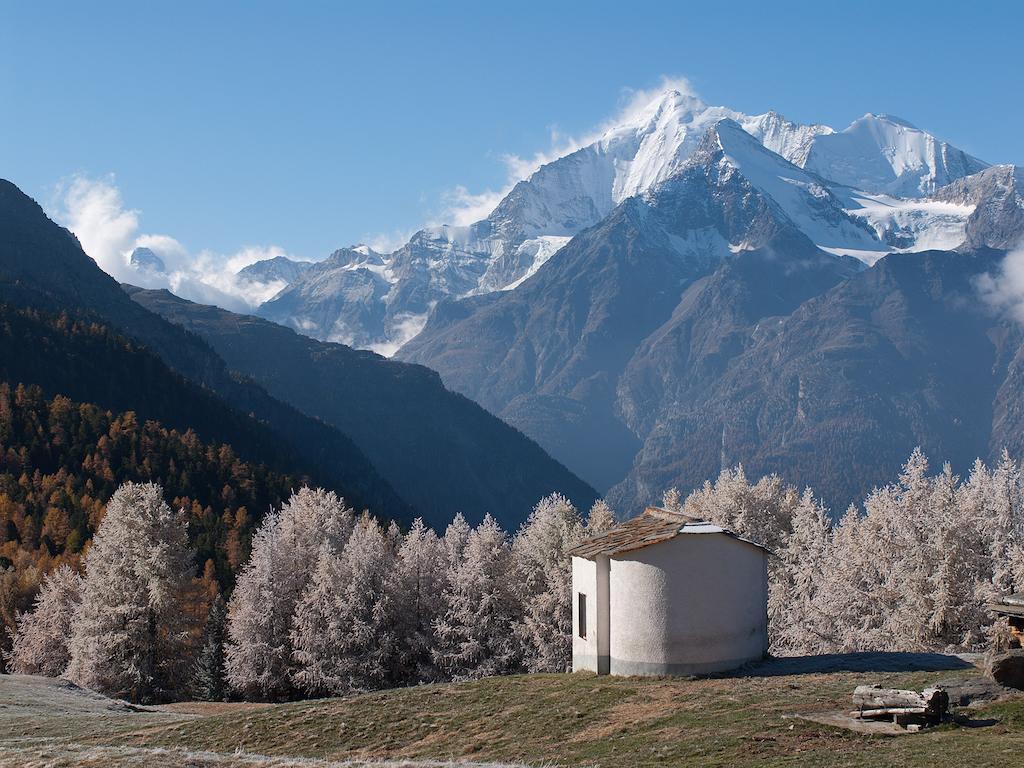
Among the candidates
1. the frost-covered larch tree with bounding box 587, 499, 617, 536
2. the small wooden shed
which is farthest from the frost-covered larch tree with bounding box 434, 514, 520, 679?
the small wooden shed

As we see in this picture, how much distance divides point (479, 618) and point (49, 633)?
32568 millimetres

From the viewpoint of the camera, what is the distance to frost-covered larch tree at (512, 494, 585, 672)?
69.1 metres

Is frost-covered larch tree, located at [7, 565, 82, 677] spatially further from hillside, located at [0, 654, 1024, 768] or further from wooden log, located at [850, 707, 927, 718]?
wooden log, located at [850, 707, 927, 718]

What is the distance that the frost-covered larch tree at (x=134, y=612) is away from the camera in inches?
2633

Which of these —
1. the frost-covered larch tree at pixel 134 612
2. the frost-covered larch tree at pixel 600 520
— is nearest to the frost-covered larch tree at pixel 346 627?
the frost-covered larch tree at pixel 134 612

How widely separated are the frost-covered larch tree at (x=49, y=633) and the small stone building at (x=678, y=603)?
154ft

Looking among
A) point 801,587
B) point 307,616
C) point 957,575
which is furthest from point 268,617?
point 957,575

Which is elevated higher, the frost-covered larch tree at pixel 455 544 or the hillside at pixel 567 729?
the frost-covered larch tree at pixel 455 544

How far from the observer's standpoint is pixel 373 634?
228 feet

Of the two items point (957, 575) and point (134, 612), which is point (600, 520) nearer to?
point (957, 575)

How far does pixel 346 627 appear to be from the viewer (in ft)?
225

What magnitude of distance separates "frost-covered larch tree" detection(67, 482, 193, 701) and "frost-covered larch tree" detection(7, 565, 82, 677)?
5597 millimetres

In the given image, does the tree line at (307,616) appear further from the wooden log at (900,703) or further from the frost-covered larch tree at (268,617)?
the wooden log at (900,703)

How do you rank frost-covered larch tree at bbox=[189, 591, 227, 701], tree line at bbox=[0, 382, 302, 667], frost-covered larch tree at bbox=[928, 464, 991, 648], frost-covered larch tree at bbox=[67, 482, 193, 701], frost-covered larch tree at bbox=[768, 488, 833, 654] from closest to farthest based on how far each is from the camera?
frost-covered larch tree at bbox=[928, 464, 991, 648]
frost-covered larch tree at bbox=[67, 482, 193, 701]
frost-covered larch tree at bbox=[768, 488, 833, 654]
frost-covered larch tree at bbox=[189, 591, 227, 701]
tree line at bbox=[0, 382, 302, 667]
